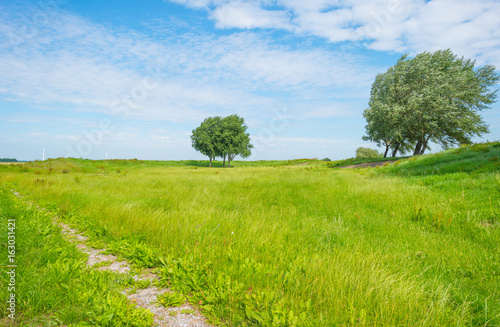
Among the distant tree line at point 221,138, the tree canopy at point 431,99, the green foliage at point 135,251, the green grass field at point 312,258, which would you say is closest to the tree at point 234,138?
the distant tree line at point 221,138

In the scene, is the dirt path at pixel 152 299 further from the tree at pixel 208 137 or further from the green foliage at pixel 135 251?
the tree at pixel 208 137

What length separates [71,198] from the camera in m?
6.35

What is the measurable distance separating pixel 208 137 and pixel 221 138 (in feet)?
9.93

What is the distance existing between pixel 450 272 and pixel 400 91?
1279 inches

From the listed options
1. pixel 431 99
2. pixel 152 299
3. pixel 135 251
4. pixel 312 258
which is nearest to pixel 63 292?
pixel 152 299

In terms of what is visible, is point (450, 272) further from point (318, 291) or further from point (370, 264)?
point (318, 291)

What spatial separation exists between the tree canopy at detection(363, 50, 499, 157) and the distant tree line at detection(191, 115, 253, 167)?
101ft

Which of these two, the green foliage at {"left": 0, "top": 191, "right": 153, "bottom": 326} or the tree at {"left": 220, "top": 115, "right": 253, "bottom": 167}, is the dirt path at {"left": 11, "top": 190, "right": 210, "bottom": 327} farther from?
the tree at {"left": 220, "top": 115, "right": 253, "bottom": 167}

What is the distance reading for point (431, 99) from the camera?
27250mm

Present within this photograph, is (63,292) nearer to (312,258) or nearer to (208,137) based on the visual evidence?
(312,258)

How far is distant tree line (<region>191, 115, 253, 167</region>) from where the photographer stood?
5438cm

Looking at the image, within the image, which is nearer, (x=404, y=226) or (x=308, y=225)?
(x=308, y=225)

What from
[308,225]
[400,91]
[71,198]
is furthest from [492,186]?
[400,91]

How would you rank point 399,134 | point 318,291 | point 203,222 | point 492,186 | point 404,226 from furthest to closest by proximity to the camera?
point 399,134
point 492,186
point 404,226
point 203,222
point 318,291
